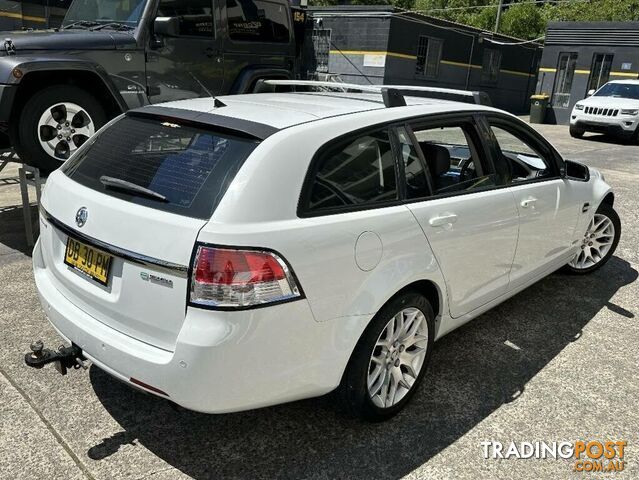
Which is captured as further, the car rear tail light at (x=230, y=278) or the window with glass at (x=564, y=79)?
the window with glass at (x=564, y=79)

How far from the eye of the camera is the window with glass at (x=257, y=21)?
6.49m

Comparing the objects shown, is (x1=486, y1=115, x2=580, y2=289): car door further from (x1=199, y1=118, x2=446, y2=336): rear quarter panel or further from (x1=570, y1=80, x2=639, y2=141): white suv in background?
(x1=570, y1=80, x2=639, y2=141): white suv in background

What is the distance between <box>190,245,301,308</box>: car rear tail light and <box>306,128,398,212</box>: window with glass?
1.22ft

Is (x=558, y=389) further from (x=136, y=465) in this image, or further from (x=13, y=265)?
(x=13, y=265)

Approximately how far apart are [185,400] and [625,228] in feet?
20.5

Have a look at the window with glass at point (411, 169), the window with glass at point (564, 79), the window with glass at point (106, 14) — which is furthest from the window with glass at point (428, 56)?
the window with glass at point (411, 169)

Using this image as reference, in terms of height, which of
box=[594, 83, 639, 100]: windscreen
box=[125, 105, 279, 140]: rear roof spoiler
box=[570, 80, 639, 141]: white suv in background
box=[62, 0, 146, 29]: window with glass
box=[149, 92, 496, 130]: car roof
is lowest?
box=[570, 80, 639, 141]: white suv in background

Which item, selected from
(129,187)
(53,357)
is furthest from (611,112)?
(53,357)

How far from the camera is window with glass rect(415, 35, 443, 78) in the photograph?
21.3 metres

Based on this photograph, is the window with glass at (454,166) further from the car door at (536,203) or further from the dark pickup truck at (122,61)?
the dark pickup truck at (122,61)

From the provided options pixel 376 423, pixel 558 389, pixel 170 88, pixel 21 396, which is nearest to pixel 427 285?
pixel 376 423

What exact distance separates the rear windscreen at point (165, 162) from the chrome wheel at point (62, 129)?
225 centimetres

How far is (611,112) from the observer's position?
52.2 feet

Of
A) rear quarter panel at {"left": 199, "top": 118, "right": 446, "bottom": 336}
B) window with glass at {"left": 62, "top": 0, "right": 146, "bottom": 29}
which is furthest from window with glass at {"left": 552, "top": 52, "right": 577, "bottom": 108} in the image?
rear quarter panel at {"left": 199, "top": 118, "right": 446, "bottom": 336}
